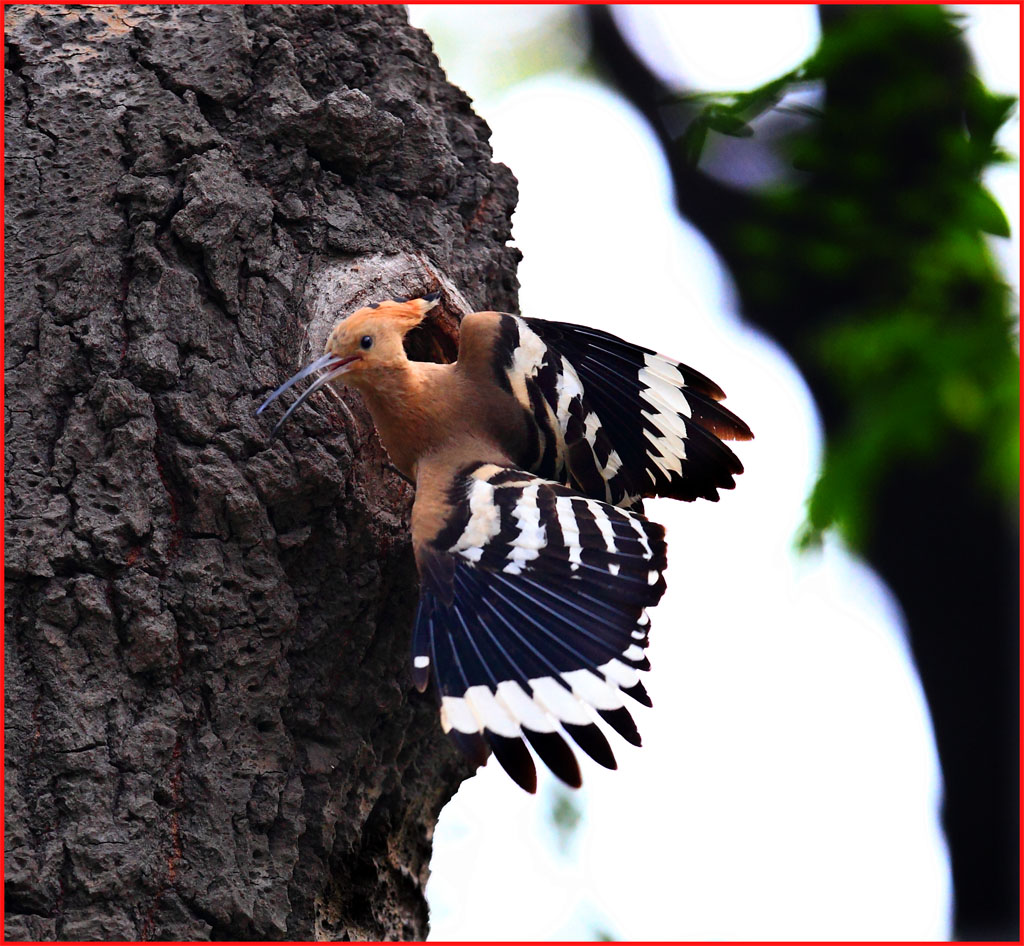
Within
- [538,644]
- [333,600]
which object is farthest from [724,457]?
[333,600]

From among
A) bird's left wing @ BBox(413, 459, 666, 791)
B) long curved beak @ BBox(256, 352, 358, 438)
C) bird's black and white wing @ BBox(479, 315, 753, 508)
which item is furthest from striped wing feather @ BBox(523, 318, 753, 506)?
long curved beak @ BBox(256, 352, 358, 438)

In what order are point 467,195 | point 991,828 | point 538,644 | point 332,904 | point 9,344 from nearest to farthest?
point 538,644 → point 9,344 → point 332,904 → point 467,195 → point 991,828

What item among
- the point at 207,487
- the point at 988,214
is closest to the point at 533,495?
the point at 207,487

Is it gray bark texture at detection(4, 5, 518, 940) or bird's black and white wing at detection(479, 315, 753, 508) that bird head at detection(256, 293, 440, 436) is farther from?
bird's black and white wing at detection(479, 315, 753, 508)

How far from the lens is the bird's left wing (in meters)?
1.81

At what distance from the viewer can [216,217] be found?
221 cm

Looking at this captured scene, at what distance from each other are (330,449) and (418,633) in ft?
1.49

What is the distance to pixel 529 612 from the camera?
192 centimetres

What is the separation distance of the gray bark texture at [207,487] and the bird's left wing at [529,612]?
1.02 feet

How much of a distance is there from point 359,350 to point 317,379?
0.09 m

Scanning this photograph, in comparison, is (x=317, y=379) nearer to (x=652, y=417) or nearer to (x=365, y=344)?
(x=365, y=344)

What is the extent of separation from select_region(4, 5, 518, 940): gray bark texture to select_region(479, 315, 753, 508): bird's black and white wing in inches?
11.1

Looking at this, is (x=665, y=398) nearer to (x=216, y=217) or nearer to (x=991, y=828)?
(x=216, y=217)

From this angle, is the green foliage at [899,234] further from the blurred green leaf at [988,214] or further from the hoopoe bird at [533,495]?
the hoopoe bird at [533,495]
